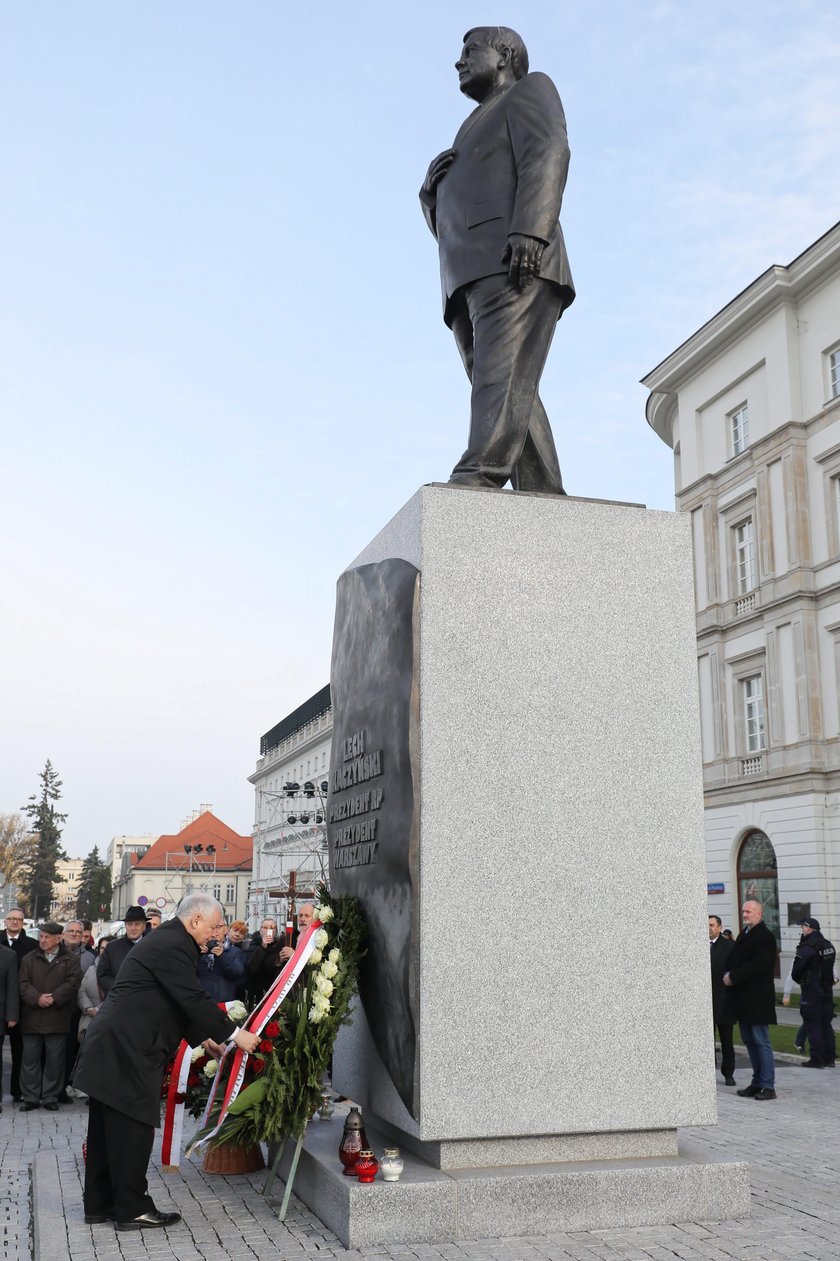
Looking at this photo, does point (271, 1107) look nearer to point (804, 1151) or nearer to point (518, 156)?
point (804, 1151)

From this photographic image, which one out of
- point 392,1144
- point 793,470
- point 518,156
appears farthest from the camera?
point 793,470

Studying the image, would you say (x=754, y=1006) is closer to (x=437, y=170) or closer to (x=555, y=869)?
(x=555, y=869)

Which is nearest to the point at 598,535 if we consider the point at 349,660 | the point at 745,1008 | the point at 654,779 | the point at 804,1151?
the point at 654,779

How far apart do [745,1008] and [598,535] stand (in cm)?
686

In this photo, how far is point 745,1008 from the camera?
11.3 m

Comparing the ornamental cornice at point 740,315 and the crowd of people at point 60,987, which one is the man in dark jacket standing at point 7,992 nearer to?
the crowd of people at point 60,987

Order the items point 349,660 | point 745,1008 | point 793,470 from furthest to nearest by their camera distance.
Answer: point 793,470 < point 745,1008 < point 349,660

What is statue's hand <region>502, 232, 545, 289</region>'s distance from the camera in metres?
6.45

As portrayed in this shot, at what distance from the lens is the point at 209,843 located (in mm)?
123000

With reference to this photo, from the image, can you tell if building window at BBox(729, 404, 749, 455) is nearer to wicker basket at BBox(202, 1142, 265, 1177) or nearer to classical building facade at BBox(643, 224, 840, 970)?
classical building facade at BBox(643, 224, 840, 970)

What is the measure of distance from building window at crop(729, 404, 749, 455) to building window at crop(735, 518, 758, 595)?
2.39 metres

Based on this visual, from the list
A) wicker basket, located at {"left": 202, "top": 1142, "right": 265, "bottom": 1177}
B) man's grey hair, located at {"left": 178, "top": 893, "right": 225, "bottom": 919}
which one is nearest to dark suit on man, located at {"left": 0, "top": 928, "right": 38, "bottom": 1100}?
wicker basket, located at {"left": 202, "top": 1142, "right": 265, "bottom": 1177}

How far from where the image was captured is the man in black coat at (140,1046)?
223 inches

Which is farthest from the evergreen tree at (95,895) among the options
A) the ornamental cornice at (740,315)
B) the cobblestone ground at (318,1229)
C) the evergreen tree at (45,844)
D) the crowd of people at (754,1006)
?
the cobblestone ground at (318,1229)
